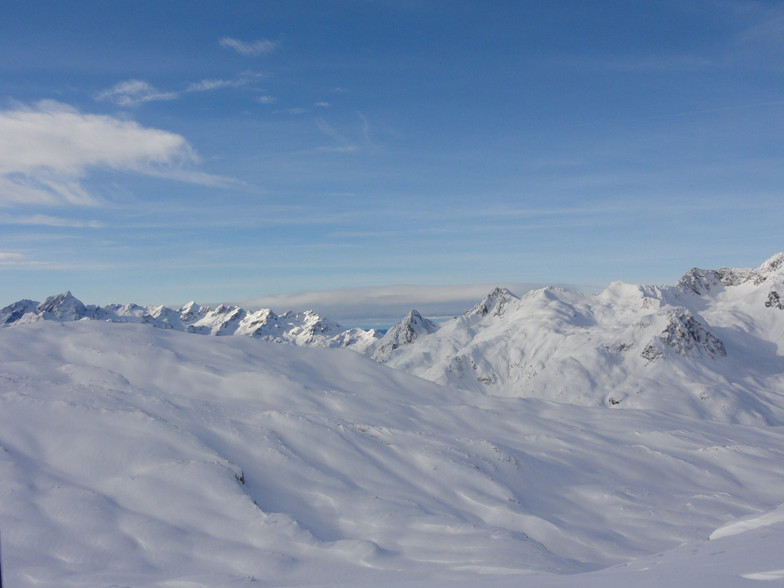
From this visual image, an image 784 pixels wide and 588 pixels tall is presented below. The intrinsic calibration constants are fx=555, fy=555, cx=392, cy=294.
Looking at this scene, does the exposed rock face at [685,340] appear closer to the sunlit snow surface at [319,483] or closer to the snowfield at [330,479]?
the snowfield at [330,479]

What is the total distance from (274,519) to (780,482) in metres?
40.6

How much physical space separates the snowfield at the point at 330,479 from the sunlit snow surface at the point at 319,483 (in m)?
0.14

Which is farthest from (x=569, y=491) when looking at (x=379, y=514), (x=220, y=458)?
(x=220, y=458)

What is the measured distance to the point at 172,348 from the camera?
4934 centimetres

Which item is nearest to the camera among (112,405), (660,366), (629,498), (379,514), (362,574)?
(362,574)

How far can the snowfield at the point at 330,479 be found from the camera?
20062mm

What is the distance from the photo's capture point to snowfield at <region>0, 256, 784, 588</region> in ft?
65.8

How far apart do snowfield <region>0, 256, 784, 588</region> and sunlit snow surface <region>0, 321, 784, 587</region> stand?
14 centimetres

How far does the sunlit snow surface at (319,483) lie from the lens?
20.0 metres

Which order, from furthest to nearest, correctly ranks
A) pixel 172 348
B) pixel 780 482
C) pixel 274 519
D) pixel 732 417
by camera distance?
pixel 732 417 < pixel 172 348 < pixel 780 482 < pixel 274 519

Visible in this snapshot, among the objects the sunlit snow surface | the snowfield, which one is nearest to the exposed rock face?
the snowfield

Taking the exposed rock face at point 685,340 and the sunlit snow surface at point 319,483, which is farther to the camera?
the exposed rock face at point 685,340

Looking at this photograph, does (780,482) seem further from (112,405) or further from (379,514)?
(112,405)

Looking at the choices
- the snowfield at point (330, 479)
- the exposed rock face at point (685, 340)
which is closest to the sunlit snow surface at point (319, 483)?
the snowfield at point (330, 479)
